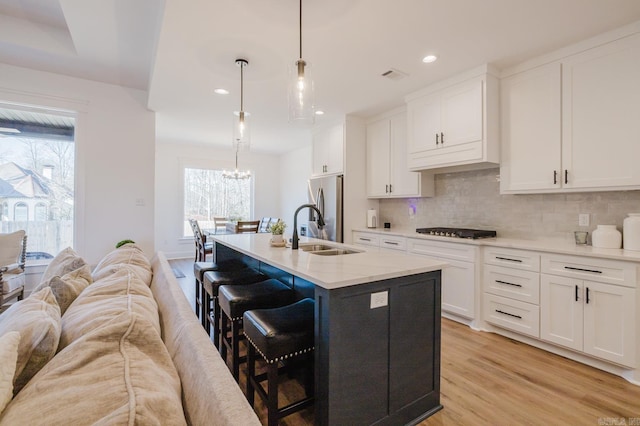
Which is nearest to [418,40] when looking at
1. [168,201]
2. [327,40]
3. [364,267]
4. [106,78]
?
[327,40]

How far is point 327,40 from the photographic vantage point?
2.47 m

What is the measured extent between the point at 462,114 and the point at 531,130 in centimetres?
64

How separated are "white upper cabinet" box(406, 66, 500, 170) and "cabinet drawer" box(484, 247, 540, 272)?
906mm

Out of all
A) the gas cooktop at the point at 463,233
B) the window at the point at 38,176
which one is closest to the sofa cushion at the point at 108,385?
the gas cooktop at the point at 463,233

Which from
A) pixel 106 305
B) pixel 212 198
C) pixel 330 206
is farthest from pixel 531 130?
pixel 212 198

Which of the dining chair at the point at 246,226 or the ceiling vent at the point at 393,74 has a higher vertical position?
the ceiling vent at the point at 393,74

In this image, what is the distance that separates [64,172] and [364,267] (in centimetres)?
430

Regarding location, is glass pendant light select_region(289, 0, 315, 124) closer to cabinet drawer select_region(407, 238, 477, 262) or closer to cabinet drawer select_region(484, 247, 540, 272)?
cabinet drawer select_region(407, 238, 477, 262)

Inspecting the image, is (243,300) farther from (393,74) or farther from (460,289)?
(393,74)

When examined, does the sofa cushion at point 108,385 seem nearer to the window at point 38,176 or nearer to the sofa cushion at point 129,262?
the sofa cushion at point 129,262

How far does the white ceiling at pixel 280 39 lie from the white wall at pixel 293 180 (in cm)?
292

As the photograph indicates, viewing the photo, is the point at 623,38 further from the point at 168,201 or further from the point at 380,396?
the point at 168,201

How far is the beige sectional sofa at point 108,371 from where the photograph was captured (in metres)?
0.59

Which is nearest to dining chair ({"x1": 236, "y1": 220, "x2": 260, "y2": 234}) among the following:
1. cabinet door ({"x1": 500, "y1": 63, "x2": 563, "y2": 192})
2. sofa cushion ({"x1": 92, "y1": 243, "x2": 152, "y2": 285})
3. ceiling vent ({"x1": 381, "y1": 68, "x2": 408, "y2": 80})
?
sofa cushion ({"x1": 92, "y1": 243, "x2": 152, "y2": 285})
